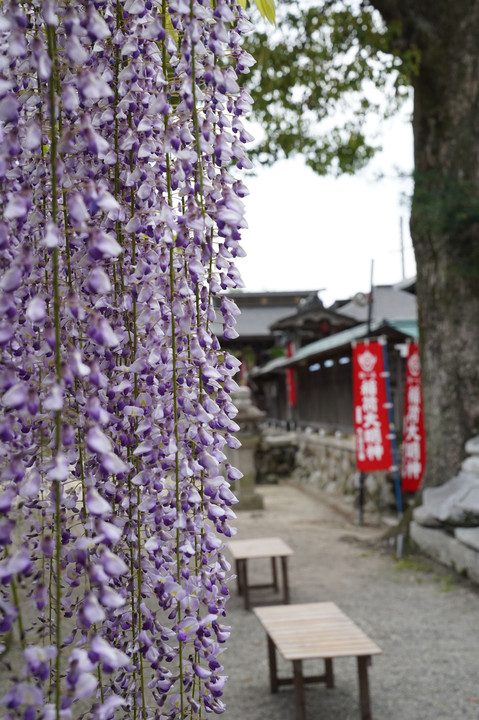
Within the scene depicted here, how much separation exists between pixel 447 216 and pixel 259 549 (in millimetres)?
4714

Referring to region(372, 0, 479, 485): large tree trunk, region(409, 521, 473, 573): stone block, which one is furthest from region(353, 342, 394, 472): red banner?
region(372, 0, 479, 485): large tree trunk

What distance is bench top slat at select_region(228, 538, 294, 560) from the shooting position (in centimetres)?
860

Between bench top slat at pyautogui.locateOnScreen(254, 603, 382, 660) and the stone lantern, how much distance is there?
30.0 feet

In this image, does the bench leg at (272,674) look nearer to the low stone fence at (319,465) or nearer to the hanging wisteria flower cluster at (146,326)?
the hanging wisteria flower cluster at (146,326)

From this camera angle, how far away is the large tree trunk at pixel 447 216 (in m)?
9.56

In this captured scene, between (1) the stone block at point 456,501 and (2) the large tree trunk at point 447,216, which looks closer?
(1) the stone block at point 456,501

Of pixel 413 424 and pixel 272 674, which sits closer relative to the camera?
pixel 272 674

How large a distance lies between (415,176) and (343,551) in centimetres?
562

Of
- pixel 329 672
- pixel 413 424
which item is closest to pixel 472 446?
pixel 413 424

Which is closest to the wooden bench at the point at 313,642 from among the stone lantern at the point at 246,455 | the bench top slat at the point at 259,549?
the bench top slat at the point at 259,549

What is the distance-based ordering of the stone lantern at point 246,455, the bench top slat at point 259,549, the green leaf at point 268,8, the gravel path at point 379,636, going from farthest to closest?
the stone lantern at point 246,455, the bench top slat at point 259,549, the gravel path at point 379,636, the green leaf at point 268,8

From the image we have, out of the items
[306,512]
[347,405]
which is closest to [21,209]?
[306,512]

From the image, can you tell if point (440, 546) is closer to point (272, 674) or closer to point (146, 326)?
point (272, 674)

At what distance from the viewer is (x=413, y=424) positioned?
11969 mm
